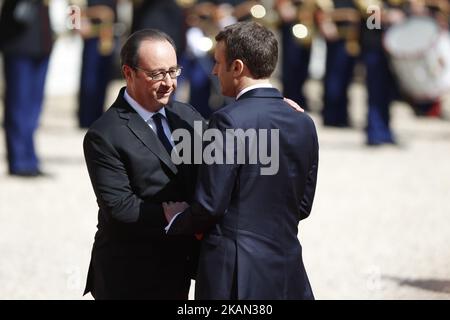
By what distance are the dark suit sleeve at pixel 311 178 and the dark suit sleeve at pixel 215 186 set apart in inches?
12.8

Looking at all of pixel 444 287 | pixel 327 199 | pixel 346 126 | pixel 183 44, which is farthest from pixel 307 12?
pixel 444 287

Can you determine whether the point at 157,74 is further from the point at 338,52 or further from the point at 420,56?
the point at 338,52

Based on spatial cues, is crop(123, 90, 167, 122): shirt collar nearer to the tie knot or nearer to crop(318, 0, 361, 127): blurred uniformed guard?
the tie knot

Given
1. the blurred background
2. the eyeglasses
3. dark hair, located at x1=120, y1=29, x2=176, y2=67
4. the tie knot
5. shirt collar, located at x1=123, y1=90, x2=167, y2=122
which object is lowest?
the blurred background

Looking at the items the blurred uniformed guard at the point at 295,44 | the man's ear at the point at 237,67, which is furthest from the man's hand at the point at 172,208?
the blurred uniformed guard at the point at 295,44

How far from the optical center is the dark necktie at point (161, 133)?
4223 mm

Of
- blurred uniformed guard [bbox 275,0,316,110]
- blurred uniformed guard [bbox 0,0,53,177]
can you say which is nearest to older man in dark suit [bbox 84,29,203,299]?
blurred uniformed guard [bbox 0,0,53,177]

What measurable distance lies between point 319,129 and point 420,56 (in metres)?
1.49

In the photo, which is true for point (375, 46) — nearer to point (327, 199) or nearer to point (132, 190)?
point (327, 199)

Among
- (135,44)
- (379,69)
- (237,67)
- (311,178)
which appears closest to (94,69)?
(379,69)

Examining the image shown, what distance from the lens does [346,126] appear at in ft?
45.9

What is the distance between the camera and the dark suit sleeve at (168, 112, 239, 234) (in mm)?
3793
